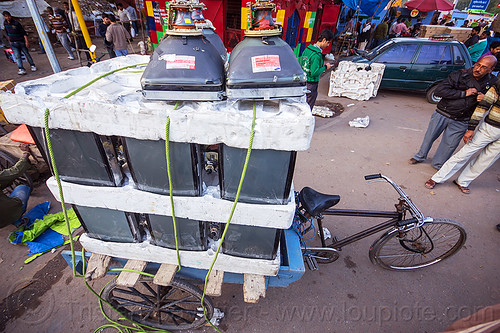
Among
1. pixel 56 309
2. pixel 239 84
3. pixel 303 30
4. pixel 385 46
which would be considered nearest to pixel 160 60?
pixel 239 84

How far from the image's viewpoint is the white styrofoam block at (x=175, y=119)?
1.07 metres

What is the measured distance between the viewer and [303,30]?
8.34 meters

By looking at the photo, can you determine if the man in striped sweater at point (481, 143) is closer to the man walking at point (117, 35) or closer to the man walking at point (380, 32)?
the man walking at point (117, 35)

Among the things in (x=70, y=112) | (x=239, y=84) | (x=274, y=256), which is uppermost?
(x=239, y=84)

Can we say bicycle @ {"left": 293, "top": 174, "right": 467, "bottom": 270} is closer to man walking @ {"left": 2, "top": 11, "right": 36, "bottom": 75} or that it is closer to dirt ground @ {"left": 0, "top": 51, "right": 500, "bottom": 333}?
dirt ground @ {"left": 0, "top": 51, "right": 500, "bottom": 333}

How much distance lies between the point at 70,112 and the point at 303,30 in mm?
8957

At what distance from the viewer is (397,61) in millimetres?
6527

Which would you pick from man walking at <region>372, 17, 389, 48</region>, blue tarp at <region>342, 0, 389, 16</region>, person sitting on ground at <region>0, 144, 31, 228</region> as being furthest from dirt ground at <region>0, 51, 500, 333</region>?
man walking at <region>372, 17, 389, 48</region>

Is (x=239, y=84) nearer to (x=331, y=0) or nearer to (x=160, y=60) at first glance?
(x=160, y=60)

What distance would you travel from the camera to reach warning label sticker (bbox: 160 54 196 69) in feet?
3.70

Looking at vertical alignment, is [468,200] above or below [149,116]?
below

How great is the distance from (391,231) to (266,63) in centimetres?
208

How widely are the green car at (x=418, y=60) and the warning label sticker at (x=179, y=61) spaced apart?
6994 mm

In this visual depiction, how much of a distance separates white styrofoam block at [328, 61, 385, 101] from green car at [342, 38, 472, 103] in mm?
251
